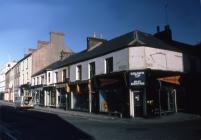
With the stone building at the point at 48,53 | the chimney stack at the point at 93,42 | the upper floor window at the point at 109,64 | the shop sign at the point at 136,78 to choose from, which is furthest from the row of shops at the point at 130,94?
the stone building at the point at 48,53

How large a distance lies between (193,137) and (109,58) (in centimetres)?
1442

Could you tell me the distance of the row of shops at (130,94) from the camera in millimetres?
21078

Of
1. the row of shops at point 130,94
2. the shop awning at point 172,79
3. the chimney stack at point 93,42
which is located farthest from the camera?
the chimney stack at point 93,42

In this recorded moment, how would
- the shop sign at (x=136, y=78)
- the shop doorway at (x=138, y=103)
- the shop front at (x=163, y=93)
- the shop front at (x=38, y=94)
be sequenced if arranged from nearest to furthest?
the shop sign at (x=136, y=78), the shop doorway at (x=138, y=103), the shop front at (x=163, y=93), the shop front at (x=38, y=94)

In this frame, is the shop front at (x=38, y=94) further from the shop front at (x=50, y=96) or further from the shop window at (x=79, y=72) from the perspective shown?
the shop window at (x=79, y=72)

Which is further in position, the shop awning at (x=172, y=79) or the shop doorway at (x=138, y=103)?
the shop awning at (x=172, y=79)

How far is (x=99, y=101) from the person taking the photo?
82.0 feet

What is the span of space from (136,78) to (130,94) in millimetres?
1435

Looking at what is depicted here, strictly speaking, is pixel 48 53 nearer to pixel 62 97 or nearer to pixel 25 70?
pixel 25 70

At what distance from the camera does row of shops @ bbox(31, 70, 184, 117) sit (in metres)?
21.1

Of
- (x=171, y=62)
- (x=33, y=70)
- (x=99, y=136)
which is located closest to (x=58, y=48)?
(x=33, y=70)

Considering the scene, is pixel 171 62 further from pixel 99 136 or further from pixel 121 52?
pixel 99 136

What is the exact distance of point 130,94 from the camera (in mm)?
21250

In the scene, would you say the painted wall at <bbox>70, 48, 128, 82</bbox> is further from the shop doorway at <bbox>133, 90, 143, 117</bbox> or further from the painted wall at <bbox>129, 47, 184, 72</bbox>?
the shop doorway at <bbox>133, 90, 143, 117</bbox>
